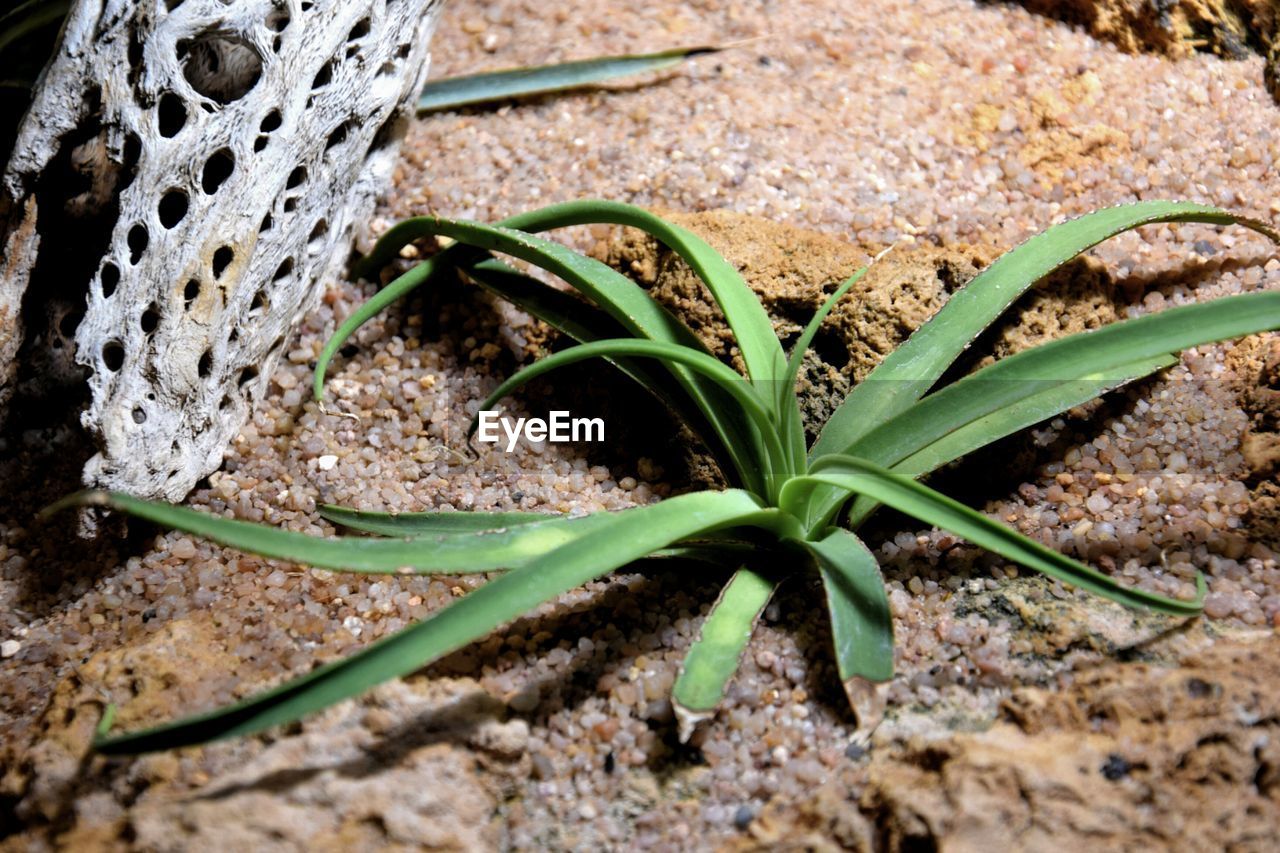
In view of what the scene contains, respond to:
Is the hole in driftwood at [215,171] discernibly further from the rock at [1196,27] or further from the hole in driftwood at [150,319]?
the rock at [1196,27]

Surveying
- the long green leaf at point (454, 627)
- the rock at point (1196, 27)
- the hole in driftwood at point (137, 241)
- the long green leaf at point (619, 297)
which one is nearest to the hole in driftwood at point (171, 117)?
the hole in driftwood at point (137, 241)

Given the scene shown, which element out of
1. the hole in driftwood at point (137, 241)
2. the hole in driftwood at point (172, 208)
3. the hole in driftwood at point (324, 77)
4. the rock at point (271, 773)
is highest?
the hole in driftwood at point (324, 77)

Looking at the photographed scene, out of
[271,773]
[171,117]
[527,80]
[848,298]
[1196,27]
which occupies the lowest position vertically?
[271,773]

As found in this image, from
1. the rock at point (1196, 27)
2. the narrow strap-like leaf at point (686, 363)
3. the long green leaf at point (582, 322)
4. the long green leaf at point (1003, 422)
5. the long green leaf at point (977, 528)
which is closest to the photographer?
the long green leaf at point (977, 528)

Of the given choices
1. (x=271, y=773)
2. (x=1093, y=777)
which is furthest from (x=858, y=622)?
(x=271, y=773)

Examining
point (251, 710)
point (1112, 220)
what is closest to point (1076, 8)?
point (1112, 220)

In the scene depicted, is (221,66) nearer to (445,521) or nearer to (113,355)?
(113,355)

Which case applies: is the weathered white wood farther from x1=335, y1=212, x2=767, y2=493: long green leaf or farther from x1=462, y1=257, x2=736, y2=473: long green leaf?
x1=462, y1=257, x2=736, y2=473: long green leaf
